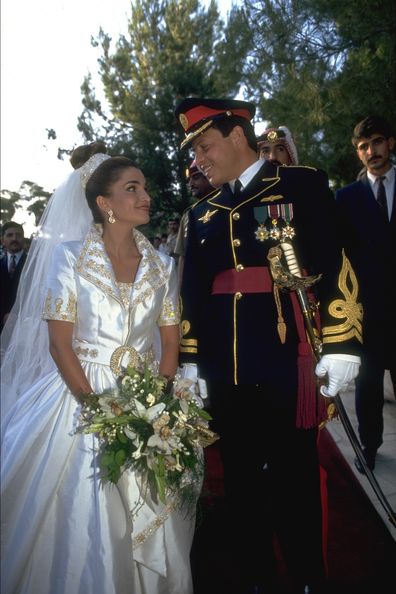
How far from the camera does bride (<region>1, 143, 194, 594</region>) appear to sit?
6.83ft

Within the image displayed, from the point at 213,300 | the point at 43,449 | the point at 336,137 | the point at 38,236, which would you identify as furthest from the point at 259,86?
the point at 43,449

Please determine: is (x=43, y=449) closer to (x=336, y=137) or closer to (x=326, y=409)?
(x=326, y=409)

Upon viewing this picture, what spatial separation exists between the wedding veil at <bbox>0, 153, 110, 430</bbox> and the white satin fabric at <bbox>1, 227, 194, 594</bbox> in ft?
1.10

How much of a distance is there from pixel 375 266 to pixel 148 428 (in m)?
2.36

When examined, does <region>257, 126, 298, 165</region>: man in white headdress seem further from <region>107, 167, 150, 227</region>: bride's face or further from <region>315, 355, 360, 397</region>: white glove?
<region>315, 355, 360, 397</region>: white glove

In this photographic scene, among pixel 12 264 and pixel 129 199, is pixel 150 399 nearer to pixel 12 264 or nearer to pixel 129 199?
pixel 129 199

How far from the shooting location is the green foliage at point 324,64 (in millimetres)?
6234

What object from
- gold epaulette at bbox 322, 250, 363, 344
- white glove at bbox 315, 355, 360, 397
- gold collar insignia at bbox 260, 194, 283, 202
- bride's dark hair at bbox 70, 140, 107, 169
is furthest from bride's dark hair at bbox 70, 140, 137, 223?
white glove at bbox 315, 355, 360, 397

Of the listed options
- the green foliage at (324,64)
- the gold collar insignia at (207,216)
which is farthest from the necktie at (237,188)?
the green foliage at (324,64)

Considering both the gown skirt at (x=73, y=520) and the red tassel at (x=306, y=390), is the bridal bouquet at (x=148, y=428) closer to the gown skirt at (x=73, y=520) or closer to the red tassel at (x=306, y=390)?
the gown skirt at (x=73, y=520)

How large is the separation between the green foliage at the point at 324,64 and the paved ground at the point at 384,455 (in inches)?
155

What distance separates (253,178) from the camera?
2.25 metres

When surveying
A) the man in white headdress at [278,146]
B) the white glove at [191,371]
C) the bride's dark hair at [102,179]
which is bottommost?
the white glove at [191,371]

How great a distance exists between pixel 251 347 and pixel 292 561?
955 mm
